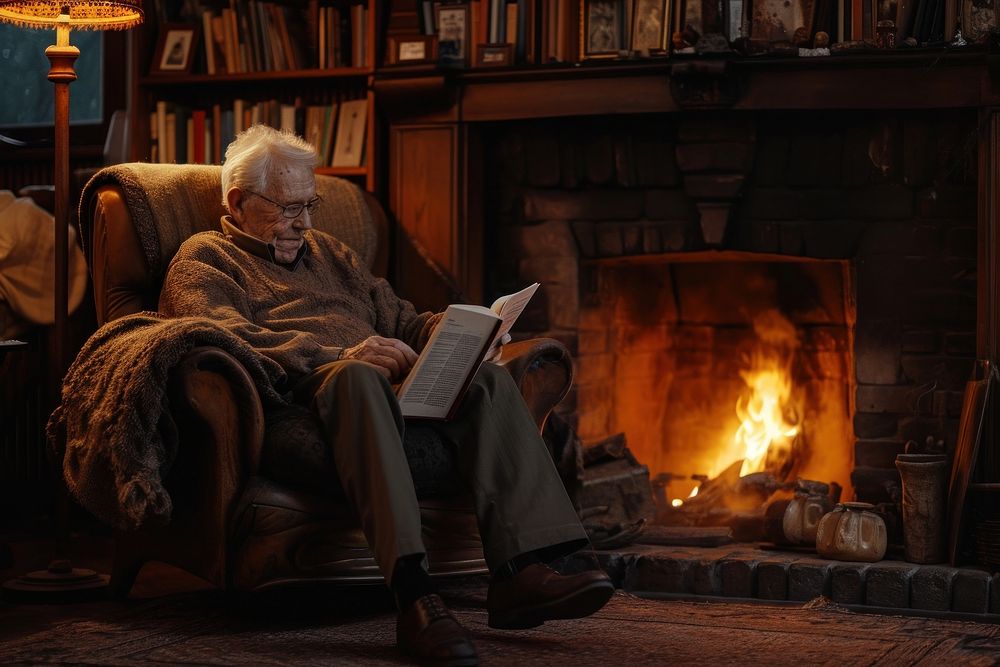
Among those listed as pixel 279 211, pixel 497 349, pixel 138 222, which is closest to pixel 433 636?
pixel 497 349

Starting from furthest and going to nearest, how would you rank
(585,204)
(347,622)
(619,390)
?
(619,390) < (585,204) < (347,622)

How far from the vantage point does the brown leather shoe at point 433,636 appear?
2.23 meters

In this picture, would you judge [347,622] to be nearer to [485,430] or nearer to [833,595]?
[485,430]

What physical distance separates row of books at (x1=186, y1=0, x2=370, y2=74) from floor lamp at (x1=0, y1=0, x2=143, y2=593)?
2.77ft

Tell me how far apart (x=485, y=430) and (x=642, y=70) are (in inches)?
58.6

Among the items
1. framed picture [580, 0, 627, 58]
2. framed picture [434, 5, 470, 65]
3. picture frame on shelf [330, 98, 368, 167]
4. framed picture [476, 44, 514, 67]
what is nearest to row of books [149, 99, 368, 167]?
picture frame on shelf [330, 98, 368, 167]

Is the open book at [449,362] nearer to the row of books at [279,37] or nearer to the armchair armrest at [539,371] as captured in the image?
the armchair armrest at [539,371]

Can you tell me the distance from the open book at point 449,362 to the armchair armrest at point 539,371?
14.5 inches

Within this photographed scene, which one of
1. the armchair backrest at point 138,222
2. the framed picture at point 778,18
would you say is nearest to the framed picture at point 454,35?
the framed picture at point 778,18

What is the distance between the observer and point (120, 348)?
261 cm

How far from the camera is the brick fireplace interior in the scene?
369 cm

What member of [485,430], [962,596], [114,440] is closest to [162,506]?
[114,440]

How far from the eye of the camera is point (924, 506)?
331 cm

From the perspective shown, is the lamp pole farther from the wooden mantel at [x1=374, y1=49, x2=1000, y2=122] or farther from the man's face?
the wooden mantel at [x1=374, y1=49, x2=1000, y2=122]
